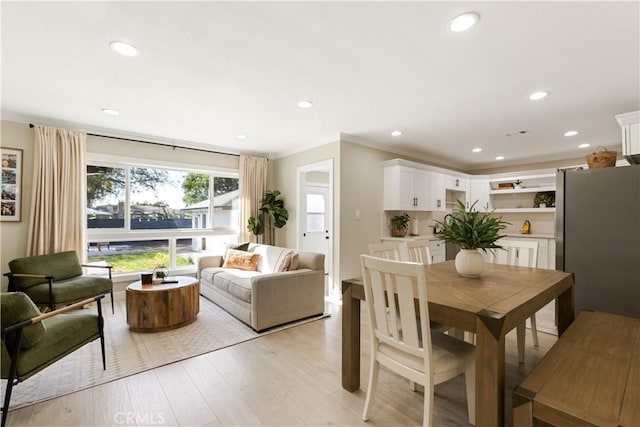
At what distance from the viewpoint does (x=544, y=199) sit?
579 centimetres

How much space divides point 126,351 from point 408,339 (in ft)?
8.43

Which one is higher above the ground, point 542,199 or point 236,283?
point 542,199

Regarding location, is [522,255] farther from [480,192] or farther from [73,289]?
[73,289]

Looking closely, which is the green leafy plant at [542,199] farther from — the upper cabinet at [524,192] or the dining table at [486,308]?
the dining table at [486,308]

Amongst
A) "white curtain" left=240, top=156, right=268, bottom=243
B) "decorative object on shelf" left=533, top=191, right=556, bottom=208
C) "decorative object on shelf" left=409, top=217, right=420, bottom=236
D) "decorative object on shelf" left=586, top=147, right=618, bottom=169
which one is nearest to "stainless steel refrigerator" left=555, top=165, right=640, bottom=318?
"decorative object on shelf" left=586, top=147, right=618, bottom=169

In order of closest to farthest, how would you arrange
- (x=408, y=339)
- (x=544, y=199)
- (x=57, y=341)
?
(x=408, y=339) < (x=57, y=341) < (x=544, y=199)

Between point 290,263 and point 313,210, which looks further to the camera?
point 313,210

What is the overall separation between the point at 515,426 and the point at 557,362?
48 cm

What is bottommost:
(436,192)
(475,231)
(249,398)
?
(249,398)

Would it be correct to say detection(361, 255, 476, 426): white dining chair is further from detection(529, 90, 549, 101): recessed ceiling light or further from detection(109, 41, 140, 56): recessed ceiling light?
detection(529, 90, 549, 101): recessed ceiling light

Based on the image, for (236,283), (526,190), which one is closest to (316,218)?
(236,283)

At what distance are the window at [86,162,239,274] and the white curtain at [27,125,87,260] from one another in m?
0.30

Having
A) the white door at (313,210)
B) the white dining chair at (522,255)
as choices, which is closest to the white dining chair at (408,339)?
the white dining chair at (522,255)

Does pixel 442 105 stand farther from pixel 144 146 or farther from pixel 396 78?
pixel 144 146
